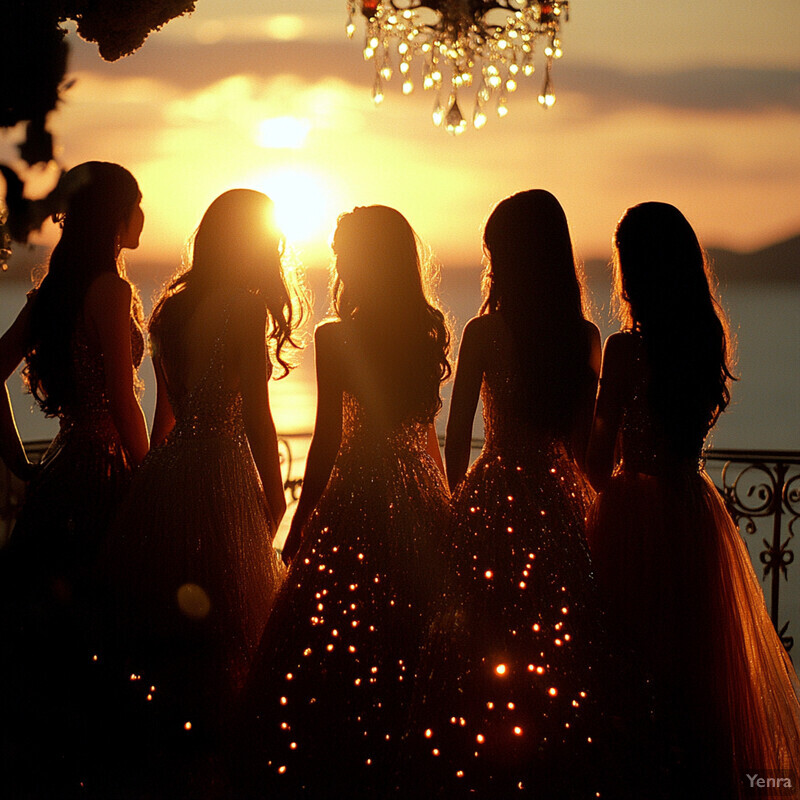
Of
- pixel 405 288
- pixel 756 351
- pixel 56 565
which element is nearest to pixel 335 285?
pixel 405 288

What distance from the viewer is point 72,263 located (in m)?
2.30

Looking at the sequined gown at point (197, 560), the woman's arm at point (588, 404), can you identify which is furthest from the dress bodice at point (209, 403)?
the woman's arm at point (588, 404)

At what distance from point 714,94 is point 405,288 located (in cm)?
662

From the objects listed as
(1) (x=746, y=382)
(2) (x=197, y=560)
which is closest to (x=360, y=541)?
(2) (x=197, y=560)

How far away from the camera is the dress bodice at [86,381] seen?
2.28 meters

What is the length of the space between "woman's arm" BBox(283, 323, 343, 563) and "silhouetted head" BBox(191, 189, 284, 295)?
26 cm

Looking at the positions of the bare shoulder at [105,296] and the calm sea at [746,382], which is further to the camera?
the calm sea at [746,382]

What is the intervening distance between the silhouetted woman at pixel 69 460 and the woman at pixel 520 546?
0.97m

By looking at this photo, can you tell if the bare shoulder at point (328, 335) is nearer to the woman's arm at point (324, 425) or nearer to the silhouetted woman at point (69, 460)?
the woman's arm at point (324, 425)

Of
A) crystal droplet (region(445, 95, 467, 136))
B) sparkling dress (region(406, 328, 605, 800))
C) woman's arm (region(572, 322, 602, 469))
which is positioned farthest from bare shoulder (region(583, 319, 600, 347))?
crystal droplet (region(445, 95, 467, 136))

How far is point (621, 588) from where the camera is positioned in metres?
2.17

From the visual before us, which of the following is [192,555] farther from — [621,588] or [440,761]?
[621,588]

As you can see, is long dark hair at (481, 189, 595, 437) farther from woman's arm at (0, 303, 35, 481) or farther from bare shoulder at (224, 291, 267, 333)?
woman's arm at (0, 303, 35, 481)

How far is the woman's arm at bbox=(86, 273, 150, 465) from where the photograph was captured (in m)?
2.24
